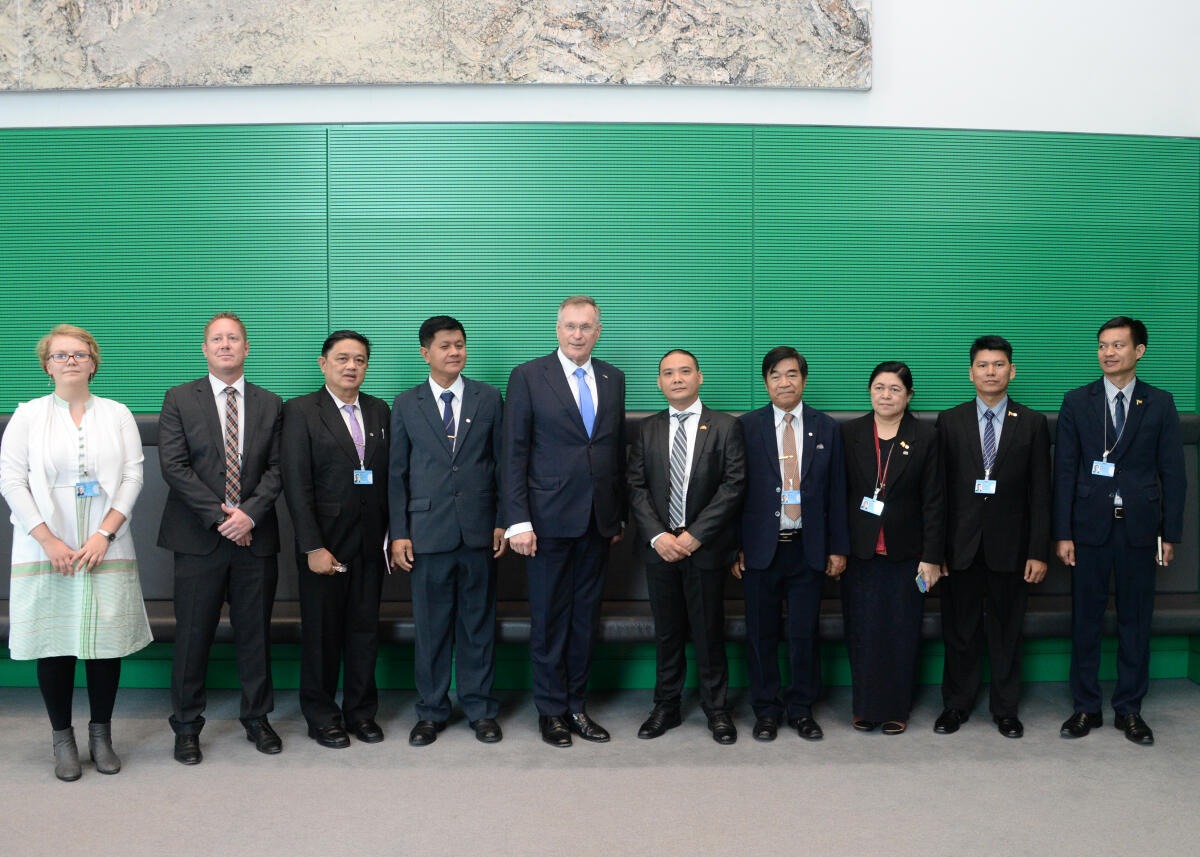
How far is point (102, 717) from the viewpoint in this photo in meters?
3.47

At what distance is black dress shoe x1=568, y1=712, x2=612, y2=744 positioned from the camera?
3748mm

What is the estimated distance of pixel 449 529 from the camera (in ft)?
12.1

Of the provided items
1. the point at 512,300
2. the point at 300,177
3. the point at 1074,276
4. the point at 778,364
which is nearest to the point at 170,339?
the point at 300,177

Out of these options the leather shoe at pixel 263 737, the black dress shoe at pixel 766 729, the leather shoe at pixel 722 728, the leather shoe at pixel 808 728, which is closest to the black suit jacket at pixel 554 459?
the leather shoe at pixel 722 728

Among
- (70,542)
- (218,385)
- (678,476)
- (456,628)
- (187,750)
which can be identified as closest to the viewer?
(70,542)

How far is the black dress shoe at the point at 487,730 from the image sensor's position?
12.2 ft

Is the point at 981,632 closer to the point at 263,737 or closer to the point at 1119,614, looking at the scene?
the point at 1119,614

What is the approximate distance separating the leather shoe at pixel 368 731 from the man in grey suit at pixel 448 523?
158mm

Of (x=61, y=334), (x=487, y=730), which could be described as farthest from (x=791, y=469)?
(x=61, y=334)

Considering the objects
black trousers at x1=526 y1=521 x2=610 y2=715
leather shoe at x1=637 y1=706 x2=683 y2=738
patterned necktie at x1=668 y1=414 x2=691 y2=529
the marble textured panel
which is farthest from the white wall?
leather shoe at x1=637 y1=706 x2=683 y2=738

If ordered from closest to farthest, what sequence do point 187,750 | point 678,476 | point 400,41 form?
1. point 187,750
2. point 678,476
3. point 400,41

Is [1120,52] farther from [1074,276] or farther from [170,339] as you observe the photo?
[170,339]

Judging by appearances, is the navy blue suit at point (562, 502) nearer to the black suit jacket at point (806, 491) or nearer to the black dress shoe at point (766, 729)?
the black suit jacket at point (806, 491)

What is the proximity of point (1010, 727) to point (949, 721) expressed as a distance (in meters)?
0.25
